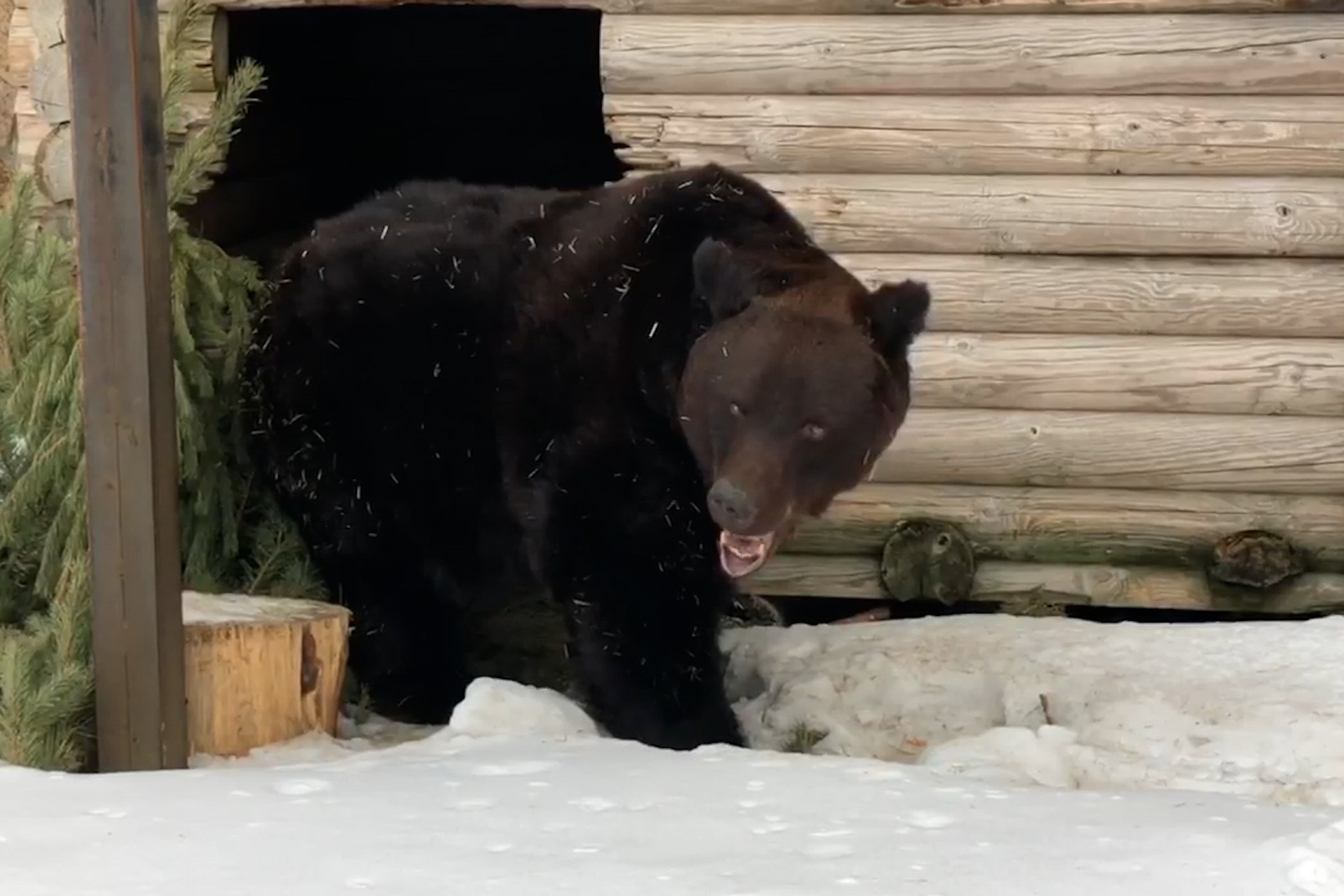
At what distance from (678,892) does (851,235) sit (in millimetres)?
3454

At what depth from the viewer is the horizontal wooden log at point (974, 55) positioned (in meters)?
5.70

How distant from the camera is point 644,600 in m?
4.70

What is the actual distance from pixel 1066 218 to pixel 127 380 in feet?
10.7

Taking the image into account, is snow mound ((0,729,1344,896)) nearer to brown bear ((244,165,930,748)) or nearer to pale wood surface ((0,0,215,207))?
brown bear ((244,165,930,748))

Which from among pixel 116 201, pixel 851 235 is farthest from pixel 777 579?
pixel 116 201

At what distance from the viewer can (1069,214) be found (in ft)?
19.2

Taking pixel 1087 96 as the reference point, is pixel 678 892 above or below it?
below

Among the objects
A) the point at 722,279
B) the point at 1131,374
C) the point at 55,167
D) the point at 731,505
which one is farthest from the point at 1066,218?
the point at 55,167

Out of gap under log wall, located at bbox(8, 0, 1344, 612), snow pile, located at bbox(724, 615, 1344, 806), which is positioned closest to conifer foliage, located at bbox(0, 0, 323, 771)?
gap under log wall, located at bbox(8, 0, 1344, 612)

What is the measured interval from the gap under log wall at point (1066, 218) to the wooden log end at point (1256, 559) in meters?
0.04

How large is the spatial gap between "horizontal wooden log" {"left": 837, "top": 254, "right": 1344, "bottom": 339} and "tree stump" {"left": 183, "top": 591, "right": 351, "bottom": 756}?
8.03ft

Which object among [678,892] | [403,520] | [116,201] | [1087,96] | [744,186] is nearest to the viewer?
[678,892]

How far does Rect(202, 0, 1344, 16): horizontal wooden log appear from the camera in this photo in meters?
5.67

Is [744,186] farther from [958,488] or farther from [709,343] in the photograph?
[958,488]
